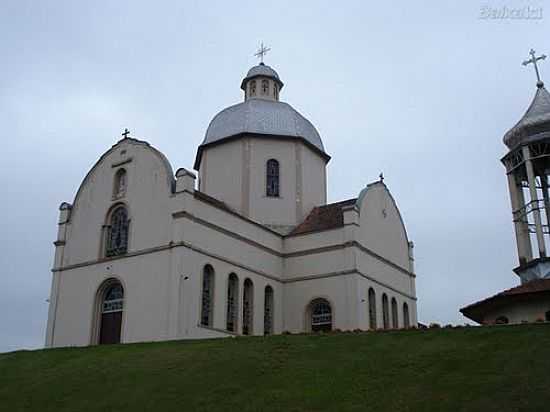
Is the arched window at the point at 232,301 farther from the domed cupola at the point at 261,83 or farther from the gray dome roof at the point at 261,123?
the domed cupola at the point at 261,83

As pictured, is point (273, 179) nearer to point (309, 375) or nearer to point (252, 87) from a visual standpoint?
point (252, 87)

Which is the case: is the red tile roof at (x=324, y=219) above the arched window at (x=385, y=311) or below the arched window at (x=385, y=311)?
above

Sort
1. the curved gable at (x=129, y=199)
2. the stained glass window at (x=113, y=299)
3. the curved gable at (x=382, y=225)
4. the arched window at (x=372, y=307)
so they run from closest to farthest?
the curved gable at (x=129, y=199), the stained glass window at (x=113, y=299), the arched window at (x=372, y=307), the curved gable at (x=382, y=225)

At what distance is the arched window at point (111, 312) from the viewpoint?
3119 cm

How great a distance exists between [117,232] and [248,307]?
7.62m

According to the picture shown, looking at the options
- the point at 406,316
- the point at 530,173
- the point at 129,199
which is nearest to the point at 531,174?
the point at 530,173

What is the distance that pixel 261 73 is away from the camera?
44.4 meters

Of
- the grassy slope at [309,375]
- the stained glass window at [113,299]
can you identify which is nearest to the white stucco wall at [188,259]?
the stained glass window at [113,299]

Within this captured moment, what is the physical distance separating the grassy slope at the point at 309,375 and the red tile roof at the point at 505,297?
4781 millimetres

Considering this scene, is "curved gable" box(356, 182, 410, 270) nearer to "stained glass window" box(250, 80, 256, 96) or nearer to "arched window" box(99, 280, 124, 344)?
"stained glass window" box(250, 80, 256, 96)

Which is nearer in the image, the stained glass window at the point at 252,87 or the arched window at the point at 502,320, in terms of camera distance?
the arched window at the point at 502,320

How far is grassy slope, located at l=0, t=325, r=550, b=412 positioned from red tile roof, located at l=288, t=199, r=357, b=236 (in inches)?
496

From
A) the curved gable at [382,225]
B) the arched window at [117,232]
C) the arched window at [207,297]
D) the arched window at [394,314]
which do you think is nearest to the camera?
the arched window at [207,297]

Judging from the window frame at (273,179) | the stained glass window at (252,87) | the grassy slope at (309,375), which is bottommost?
the grassy slope at (309,375)
